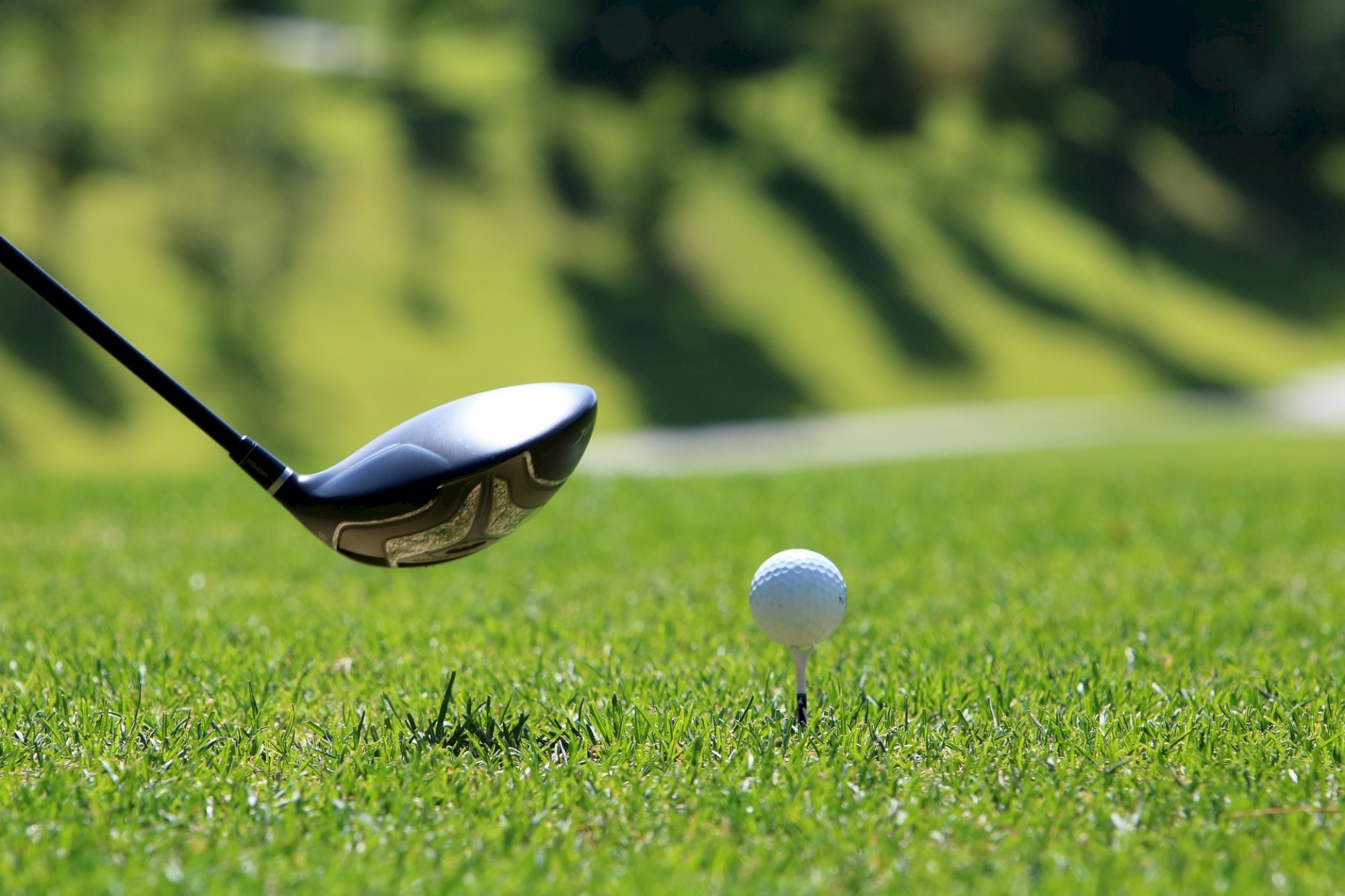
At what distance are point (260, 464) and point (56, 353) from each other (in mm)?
28573

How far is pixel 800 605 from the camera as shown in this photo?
142 inches

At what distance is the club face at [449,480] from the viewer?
3.37 metres

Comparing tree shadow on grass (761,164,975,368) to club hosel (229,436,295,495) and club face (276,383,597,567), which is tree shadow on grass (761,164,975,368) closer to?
club face (276,383,597,567)

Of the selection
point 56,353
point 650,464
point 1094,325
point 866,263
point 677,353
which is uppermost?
point 1094,325

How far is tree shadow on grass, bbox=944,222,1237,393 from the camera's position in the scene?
4031cm

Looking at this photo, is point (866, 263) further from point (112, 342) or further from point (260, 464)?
point (112, 342)

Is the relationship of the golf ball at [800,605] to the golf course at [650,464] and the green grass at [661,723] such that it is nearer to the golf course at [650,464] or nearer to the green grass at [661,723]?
the golf course at [650,464]

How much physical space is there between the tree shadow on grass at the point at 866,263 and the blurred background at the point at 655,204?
142mm

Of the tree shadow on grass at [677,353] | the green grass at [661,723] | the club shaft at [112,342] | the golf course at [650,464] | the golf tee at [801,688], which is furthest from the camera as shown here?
the tree shadow on grass at [677,353]

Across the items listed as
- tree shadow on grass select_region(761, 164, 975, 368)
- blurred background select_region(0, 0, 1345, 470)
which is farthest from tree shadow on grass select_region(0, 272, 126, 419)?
tree shadow on grass select_region(761, 164, 975, 368)

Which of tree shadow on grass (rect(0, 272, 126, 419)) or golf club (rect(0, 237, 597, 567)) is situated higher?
tree shadow on grass (rect(0, 272, 126, 419))

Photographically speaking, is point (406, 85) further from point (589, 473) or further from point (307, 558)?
point (307, 558)

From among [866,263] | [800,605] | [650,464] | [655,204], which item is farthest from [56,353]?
[800,605]

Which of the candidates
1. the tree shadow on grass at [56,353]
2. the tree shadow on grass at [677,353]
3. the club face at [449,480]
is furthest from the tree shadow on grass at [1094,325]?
the club face at [449,480]
